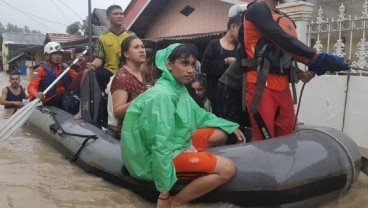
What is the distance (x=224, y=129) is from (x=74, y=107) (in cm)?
284

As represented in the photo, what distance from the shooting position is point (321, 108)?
5.43 meters

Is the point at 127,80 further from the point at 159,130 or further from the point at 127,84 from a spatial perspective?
the point at 159,130

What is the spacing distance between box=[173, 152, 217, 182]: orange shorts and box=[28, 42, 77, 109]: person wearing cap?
3.48 meters

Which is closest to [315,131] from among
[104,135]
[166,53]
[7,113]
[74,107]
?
[166,53]

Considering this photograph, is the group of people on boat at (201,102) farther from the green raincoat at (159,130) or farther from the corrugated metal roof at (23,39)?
the corrugated metal roof at (23,39)

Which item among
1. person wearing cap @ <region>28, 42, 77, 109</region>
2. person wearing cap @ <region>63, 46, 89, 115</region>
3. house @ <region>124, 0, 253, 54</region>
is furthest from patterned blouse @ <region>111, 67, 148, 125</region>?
house @ <region>124, 0, 253, 54</region>

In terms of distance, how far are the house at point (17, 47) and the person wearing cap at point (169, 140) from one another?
1283 inches

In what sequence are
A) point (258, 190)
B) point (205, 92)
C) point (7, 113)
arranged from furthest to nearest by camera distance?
point (7, 113) < point (205, 92) < point (258, 190)

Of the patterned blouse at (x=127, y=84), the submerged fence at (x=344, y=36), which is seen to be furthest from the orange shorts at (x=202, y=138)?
the submerged fence at (x=344, y=36)

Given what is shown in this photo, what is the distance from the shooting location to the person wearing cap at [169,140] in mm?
2543

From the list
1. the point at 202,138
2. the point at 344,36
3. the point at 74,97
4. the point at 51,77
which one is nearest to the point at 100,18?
the point at 51,77

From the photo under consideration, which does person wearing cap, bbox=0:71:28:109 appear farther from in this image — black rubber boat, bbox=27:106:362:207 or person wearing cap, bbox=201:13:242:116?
black rubber boat, bbox=27:106:362:207

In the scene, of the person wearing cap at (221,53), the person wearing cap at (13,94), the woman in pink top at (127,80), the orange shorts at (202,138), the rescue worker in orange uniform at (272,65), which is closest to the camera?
the rescue worker in orange uniform at (272,65)

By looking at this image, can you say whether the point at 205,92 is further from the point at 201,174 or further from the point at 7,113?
the point at 7,113
